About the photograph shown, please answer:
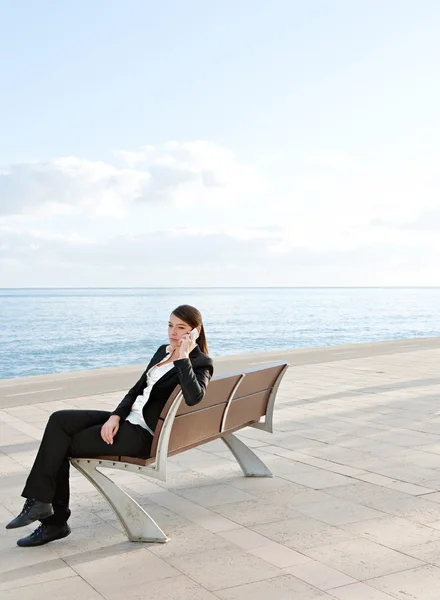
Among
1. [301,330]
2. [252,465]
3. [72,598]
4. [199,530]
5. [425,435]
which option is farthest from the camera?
[301,330]

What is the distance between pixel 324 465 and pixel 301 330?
56480 mm

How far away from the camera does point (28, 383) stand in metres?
12.5

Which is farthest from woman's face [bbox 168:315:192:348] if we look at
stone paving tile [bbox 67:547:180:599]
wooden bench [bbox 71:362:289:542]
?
stone paving tile [bbox 67:547:180:599]

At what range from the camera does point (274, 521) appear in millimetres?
4723

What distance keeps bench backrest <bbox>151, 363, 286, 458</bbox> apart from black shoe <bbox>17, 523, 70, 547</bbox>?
68cm

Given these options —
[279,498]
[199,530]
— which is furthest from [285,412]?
[199,530]

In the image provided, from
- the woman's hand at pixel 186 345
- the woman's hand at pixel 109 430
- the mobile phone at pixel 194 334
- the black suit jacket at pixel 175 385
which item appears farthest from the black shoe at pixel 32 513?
the mobile phone at pixel 194 334

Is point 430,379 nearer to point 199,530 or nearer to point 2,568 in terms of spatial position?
point 199,530

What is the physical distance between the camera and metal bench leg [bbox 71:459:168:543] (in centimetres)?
439

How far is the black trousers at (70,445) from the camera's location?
4418 millimetres

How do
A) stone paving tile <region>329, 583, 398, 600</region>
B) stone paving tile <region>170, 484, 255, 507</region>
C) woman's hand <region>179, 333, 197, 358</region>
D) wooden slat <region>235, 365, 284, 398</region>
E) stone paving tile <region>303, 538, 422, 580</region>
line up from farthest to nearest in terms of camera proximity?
wooden slat <region>235, 365, 284, 398</region>
stone paving tile <region>170, 484, 255, 507</region>
woman's hand <region>179, 333, 197, 358</region>
stone paving tile <region>303, 538, 422, 580</region>
stone paving tile <region>329, 583, 398, 600</region>

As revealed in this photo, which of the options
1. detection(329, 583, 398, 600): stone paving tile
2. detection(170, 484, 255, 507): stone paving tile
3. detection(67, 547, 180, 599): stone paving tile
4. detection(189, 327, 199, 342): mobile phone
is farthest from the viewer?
detection(170, 484, 255, 507): stone paving tile

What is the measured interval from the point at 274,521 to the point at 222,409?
816 millimetres

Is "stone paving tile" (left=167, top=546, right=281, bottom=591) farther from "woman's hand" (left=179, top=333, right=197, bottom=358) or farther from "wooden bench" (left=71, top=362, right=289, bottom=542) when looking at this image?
"woman's hand" (left=179, top=333, right=197, bottom=358)
